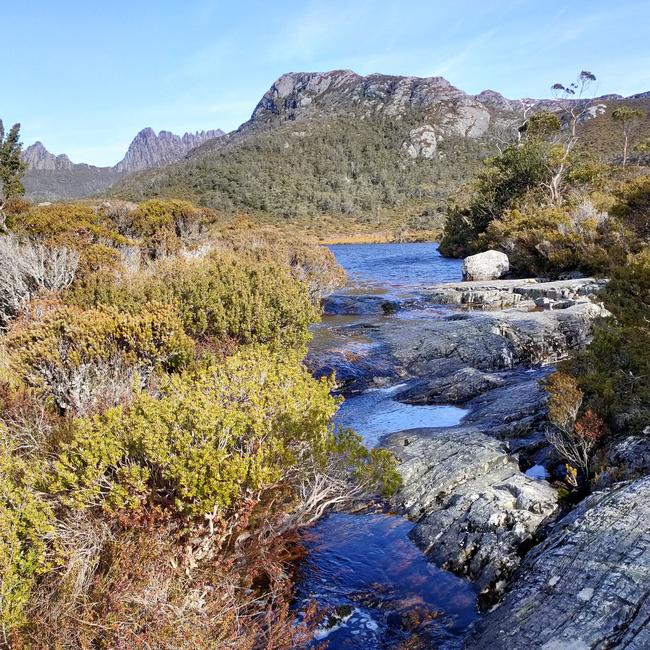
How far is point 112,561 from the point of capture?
15.7ft

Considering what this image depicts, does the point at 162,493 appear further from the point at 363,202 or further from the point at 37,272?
the point at 363,202

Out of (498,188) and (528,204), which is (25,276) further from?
(498,188)

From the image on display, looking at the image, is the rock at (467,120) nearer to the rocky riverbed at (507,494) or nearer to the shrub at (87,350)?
the rocky riverbed at (507,494)

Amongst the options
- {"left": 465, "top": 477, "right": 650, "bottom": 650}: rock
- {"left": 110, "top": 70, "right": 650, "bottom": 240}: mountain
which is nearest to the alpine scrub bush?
{"left": 465, "top": 477, "right": 650, "bottom": 650}: rock

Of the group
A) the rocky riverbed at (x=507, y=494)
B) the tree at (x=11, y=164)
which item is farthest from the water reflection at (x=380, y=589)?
the tree at (x=11, y=164)

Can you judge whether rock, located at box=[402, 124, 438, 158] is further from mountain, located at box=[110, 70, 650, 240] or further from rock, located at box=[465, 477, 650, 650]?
rock, located at box=[465, 477, 650, 650]

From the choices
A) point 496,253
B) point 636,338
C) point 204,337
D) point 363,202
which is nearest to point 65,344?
point 204,337

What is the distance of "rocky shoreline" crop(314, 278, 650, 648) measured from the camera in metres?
4.31

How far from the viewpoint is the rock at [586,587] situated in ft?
13.1

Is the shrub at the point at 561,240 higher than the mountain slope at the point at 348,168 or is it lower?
lower

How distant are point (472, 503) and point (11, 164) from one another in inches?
1417

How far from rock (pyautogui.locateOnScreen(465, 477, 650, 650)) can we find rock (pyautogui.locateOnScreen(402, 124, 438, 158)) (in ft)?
506

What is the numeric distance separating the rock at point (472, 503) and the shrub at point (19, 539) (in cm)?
446

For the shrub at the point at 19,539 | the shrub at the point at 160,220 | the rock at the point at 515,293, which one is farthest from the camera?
the shrub at the point at 160,220
